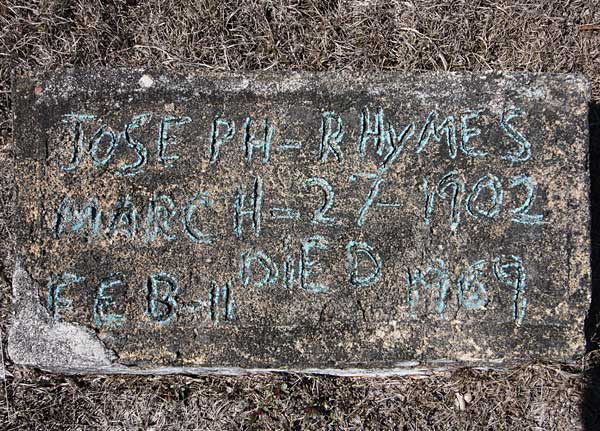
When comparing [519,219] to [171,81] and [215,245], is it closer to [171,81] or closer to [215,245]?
[215,245]

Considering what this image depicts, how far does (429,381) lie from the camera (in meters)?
3.06

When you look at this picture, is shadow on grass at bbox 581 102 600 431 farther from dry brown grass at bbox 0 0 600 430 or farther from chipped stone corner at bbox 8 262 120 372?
chipped stone corner at bbox 8 262 120 372

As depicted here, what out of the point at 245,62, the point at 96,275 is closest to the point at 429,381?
the point at 96,275

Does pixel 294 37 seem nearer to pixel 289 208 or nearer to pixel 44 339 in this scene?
pixel 289 208

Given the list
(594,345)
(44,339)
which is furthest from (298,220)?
(594,345)

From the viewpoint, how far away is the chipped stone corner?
8.16 feet

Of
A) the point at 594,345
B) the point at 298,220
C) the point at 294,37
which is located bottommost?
the point at 594,345

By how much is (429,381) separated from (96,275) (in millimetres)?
1719

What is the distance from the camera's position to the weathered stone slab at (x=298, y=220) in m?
2.45

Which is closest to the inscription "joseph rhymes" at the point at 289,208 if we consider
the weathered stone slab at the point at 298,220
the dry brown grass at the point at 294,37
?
the weathered stone slab at the point at 298,220

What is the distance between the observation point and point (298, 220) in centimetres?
251

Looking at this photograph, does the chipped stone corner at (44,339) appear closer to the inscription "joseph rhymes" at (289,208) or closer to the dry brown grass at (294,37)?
the inscription "joseph rhymes" at (289,208)

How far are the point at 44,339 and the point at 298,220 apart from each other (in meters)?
1.17

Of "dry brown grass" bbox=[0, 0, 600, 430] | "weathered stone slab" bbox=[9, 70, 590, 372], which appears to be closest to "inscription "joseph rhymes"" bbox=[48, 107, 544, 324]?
"weathered stone slab" bbox=[9, 70, 590, 372]
